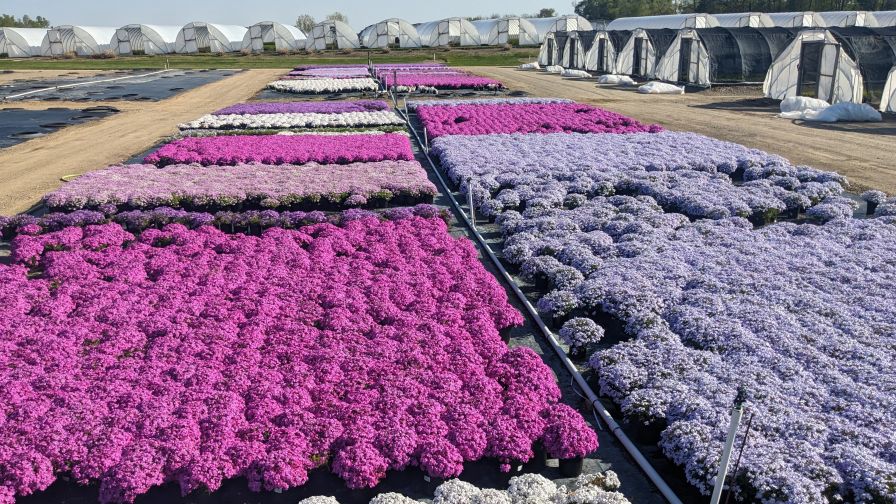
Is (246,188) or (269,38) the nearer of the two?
(246,188)

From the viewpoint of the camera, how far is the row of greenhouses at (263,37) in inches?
3720

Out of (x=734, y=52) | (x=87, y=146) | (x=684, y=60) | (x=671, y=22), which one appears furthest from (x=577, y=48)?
(x=87, y=146)

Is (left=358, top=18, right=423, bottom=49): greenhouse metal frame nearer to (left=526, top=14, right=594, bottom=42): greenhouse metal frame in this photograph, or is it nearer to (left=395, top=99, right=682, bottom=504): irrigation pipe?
(left=526, top=14, right=594, bottom=42): greenhouse metal frame

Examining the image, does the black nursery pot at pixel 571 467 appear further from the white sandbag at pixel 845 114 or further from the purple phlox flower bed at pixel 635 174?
the white sandbag at pixel 845 114

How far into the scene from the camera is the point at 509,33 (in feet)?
335

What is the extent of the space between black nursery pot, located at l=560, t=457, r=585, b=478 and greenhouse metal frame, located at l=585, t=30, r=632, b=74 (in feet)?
200

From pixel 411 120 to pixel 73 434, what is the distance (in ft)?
102

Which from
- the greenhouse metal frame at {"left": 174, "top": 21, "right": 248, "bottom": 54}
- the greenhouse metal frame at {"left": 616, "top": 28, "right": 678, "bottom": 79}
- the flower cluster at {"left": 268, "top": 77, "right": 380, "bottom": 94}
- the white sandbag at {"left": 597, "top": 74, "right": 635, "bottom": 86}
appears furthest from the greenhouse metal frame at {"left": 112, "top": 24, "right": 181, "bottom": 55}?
the white sandbag at {"left": 597, "top": 74, "right": 635, "bottom": 86}

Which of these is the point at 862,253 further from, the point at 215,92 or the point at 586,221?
the point at 215,92

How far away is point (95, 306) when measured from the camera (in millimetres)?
11648

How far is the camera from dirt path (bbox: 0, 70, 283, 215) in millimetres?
22812

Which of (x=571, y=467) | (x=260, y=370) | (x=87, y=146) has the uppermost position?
(x=87, y=146)

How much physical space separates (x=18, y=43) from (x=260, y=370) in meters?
107

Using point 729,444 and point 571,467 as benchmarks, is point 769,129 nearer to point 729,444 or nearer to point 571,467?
point 571,467
